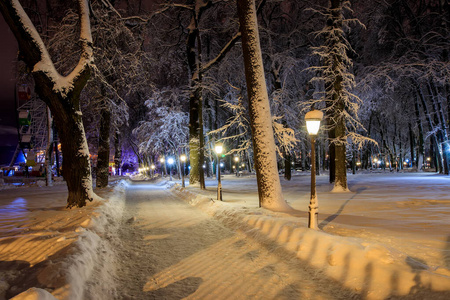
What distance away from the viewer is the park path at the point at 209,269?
13.1ft

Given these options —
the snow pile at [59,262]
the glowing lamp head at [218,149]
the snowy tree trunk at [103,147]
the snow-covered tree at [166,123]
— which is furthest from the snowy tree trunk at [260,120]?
the snow-covered tree at [166,123]

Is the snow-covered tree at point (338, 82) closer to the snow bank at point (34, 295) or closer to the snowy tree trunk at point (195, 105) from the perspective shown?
the snowy tree trunk at point (195, 105)

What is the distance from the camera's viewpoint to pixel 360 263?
4.21 metres

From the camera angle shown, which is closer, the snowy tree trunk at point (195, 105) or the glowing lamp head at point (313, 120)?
the glowing lamp head at point (313, 120)

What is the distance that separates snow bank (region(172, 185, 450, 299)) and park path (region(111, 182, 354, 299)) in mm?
244

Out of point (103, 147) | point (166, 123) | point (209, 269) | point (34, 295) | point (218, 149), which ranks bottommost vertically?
point (209, 269)

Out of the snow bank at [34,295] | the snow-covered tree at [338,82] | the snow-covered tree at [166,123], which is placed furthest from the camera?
the snow-covered tree at [166,123]

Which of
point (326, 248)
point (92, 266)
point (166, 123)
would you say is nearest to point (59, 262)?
point (92, 266)

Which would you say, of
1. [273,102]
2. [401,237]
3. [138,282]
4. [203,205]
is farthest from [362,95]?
[138,282]

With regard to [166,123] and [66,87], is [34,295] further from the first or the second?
[166,123]

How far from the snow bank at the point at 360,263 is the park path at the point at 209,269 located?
24 centimetres

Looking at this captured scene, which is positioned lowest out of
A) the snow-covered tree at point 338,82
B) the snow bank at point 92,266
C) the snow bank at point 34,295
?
the snow bank at point 92,266

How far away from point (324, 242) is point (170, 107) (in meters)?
26.0

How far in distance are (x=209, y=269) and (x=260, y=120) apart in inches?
238
